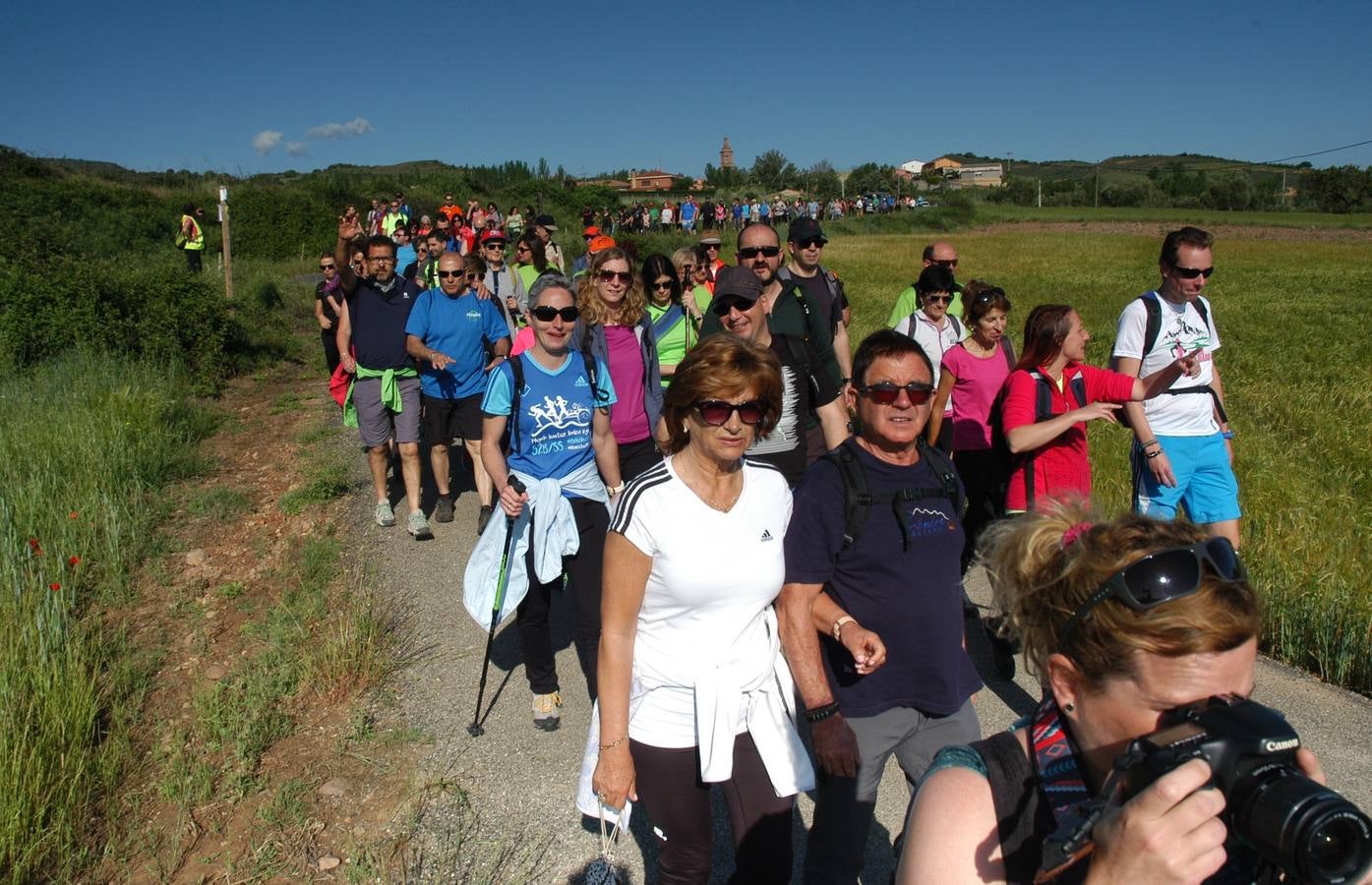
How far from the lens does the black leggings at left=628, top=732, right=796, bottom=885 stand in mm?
2562

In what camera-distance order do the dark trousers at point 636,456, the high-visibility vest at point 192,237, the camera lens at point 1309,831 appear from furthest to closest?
the high-visibility vest at point 192,237, the dark trousers at point 636,456, the camera lens at point 1309,831

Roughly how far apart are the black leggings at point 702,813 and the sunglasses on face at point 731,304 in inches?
96.2

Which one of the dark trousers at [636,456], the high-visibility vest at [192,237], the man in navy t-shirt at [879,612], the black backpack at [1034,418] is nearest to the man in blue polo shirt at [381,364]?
the dark trousers at [636,456]

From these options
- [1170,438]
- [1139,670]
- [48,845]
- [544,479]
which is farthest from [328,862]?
[1170,438]

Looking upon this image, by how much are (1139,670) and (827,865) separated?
1.55m

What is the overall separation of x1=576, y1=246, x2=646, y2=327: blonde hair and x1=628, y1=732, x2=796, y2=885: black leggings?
3.12 metres

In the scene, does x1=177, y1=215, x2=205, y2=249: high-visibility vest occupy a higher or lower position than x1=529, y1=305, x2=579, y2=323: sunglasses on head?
higher

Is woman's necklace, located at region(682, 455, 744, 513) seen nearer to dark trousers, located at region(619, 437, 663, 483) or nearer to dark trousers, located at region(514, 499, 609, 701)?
dark trousers, located at region(514, 499, 609, 701)

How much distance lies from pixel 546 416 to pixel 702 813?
7.34 ft

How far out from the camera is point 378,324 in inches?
275

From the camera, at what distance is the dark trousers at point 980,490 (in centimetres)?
446

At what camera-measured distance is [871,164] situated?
289 ft

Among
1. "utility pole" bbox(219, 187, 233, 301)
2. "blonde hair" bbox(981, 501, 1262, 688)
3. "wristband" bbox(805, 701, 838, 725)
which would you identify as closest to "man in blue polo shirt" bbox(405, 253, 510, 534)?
"wristband" bbox(805, 701, 838, 725)

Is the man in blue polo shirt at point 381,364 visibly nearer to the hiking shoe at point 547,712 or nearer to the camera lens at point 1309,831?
the hiking shoe at point 547,712
